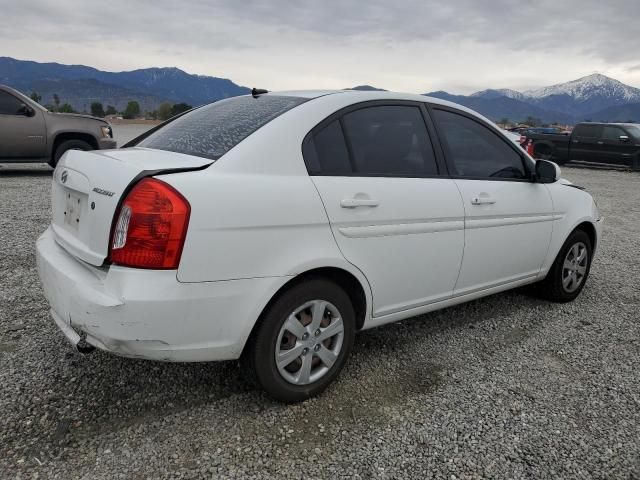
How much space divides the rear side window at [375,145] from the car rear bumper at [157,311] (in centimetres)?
71

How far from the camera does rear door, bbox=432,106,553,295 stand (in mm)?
3336

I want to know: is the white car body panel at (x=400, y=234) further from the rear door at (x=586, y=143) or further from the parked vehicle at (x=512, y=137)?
the rear door at (x=586, y=143)

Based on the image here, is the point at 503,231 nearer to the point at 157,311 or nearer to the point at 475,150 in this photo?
the point at 475,150

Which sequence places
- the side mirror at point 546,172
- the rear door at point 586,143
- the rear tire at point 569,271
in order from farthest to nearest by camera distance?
the rear door at point 586,143 → the rear tire at point 569,271 → the side mirror at point 546,172

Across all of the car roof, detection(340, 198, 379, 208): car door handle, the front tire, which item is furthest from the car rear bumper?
the car roof

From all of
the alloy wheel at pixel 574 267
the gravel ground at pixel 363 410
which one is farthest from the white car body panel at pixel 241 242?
the alloy wheel at pixel 574 267

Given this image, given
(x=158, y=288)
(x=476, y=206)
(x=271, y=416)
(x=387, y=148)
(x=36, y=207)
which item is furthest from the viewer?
(x=36, y=207)

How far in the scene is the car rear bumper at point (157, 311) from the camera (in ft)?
7.05

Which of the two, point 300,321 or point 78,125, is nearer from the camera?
point 300,321

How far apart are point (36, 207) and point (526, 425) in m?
6.89

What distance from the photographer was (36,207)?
7.21m

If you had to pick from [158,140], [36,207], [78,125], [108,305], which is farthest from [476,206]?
[78,125]

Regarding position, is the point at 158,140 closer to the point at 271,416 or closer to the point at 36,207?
the point at 271,416

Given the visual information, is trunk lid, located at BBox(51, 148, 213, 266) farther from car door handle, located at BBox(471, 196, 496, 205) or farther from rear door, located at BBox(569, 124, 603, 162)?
rear door, located at BBox(569, 124, 603, 162)
